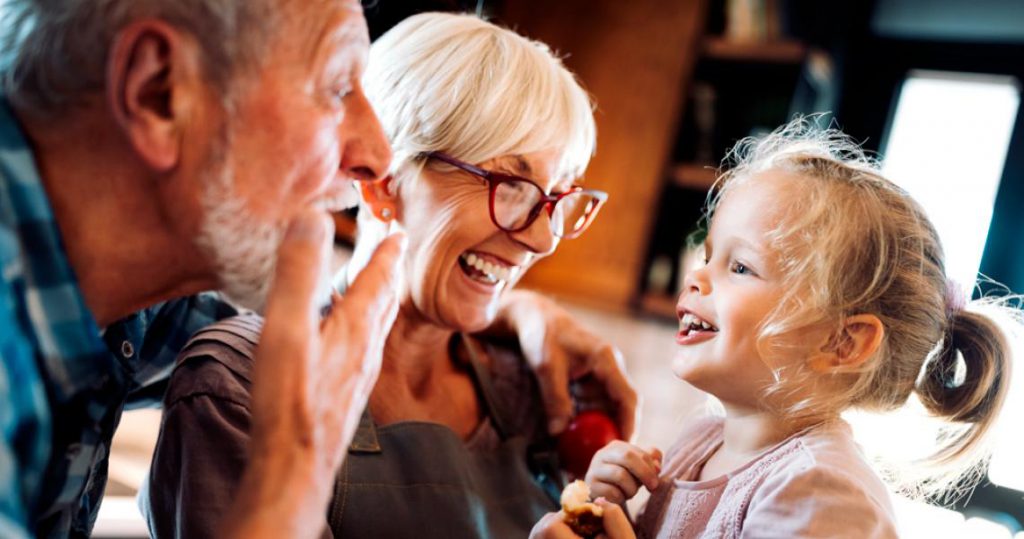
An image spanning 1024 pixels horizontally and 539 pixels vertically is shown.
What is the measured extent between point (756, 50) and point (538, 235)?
1.80 meters

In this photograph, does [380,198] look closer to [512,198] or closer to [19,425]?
[512,198]

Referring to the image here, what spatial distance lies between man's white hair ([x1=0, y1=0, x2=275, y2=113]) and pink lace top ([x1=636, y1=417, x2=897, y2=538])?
2.68ft

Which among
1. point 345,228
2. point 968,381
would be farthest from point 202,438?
point 345,228

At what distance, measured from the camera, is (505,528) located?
132cm

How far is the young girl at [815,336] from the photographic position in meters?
1.19

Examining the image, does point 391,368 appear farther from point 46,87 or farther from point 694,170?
point 694,170

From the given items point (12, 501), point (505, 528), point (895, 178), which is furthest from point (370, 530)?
point (895, 178)

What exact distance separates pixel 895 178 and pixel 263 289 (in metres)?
1.01

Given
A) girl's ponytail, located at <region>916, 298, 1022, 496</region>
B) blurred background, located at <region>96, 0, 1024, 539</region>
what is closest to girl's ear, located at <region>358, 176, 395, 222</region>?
girl's ponytail, located at <region>916, 298, 1022, 496</region>

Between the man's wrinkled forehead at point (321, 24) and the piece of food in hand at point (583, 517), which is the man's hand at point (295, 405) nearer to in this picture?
the man's wrinkled forehead at point (321, 24)

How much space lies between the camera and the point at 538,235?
1.40 m

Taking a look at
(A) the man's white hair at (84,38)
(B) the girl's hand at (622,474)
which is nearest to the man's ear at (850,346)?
(B) the girl's hand at (622,474)

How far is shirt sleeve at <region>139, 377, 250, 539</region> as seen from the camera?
3.23ft

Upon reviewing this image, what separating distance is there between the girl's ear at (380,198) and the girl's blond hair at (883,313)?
652 millimetres
